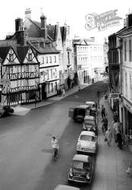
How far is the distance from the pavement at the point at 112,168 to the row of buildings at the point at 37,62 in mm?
28299

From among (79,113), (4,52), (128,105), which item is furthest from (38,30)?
(128,105)

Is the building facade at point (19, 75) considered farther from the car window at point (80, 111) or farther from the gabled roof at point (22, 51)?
the car window at point (80, 111)

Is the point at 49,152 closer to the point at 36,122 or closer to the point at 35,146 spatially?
the point at 35,146

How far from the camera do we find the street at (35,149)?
20.2m

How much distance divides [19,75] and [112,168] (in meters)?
35.6

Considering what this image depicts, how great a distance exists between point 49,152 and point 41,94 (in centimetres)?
3323

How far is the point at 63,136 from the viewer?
105 ft

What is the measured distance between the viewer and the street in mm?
20233

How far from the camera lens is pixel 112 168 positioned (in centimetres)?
2192

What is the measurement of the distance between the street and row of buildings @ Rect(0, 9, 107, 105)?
9.28m

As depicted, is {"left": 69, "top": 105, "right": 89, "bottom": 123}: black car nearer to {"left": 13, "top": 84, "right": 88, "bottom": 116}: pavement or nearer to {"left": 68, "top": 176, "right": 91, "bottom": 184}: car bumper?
{"left": 13, "top": 84, "right": 88, "bottom": 116}: pavement

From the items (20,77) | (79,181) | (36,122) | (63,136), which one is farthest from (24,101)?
(79,181)

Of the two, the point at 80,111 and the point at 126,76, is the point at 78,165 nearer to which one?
the point at 126,76

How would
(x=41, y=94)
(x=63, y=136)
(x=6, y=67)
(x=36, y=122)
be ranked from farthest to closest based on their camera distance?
(x=41, y=94) < (x=6, y=67) < (x=36, y=122) < (x=63, y=136)
